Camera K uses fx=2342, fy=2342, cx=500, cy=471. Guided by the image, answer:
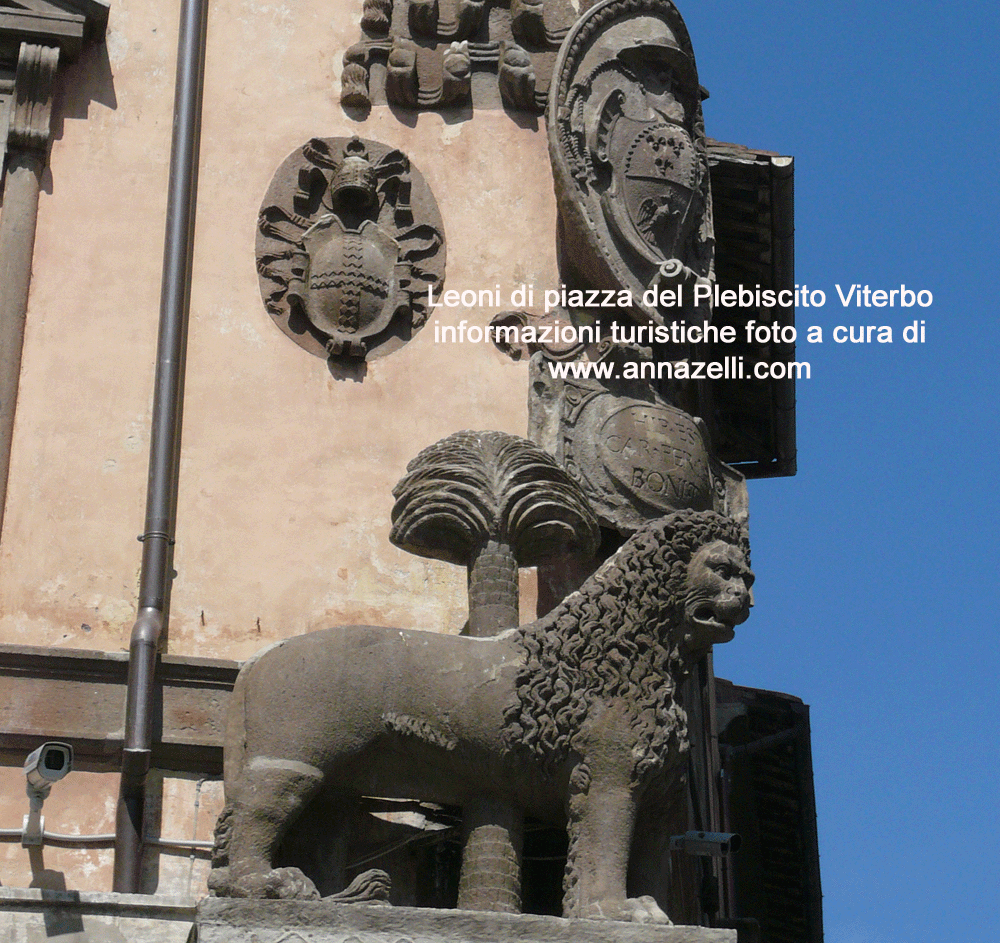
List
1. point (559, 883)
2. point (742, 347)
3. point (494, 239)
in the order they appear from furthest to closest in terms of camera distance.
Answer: point (742, 347), point (494, 239), point (559, 883)

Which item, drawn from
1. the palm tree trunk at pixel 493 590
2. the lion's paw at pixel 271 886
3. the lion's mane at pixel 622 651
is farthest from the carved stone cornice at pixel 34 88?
the lion's paw at pixel 271 886

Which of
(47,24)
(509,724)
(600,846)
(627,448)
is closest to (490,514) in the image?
(509,724)

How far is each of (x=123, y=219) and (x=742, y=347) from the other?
19.9ft

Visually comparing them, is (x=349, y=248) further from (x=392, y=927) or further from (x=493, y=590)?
(x=392, y=927)

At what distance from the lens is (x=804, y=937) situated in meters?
21.0

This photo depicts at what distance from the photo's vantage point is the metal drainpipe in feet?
32.5

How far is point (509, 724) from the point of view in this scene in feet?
30.1

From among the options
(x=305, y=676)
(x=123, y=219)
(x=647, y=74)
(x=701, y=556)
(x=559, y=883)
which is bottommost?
(x=559, y=883)

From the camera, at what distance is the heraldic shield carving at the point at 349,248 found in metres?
11.4

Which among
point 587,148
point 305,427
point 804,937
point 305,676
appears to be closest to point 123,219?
point 305,427

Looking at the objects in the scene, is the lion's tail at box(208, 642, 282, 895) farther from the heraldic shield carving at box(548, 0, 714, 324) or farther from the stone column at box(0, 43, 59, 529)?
the heraldic shield carving at box(548, 0, 714, 324)

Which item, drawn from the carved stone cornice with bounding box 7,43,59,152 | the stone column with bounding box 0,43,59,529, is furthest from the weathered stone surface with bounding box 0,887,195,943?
the carved stone cornice with bounding box 7,43,59,152

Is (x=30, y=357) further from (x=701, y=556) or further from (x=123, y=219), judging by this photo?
(x=701, y=556)

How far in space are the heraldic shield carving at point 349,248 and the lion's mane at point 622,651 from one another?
2332 mm
